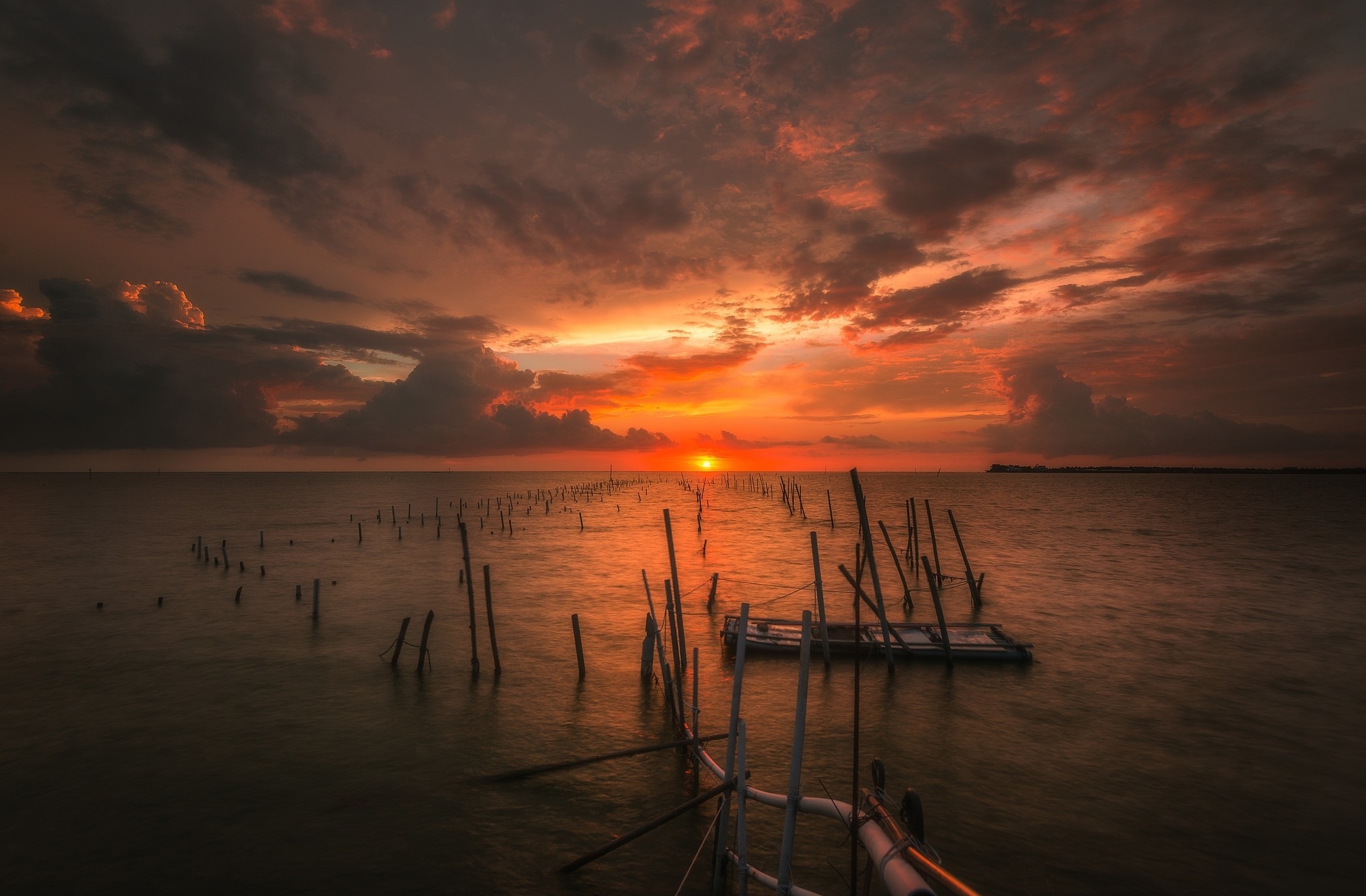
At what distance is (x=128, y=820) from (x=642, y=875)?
9327 mm

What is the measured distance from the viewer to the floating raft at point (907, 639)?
19.8m

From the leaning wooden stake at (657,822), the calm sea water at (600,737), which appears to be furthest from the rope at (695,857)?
the leaning wooden stake at (657,822)

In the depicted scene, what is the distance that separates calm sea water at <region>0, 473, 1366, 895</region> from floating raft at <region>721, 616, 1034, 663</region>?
2.03 feet

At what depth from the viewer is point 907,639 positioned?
2072 cm

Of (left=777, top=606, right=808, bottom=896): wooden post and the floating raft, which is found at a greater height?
(left=777, top=606, right=808, bottom=896): wooden post

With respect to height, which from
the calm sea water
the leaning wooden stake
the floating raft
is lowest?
the calm sea water

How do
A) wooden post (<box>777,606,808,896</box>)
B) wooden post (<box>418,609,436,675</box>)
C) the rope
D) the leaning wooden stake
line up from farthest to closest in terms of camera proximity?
wooden post (<box>418,609,436,675</box>) < the rope < the leaning wooden stake < wooden post (<box>777,606,808,896</box>)

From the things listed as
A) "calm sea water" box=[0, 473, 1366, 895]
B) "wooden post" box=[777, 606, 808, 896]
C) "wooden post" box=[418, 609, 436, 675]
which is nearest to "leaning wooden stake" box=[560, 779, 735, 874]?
"wooden post" box=[777, 606, 808, 896]

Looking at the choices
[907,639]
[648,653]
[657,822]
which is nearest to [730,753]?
[657,822]

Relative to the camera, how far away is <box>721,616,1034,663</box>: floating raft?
19797 mm

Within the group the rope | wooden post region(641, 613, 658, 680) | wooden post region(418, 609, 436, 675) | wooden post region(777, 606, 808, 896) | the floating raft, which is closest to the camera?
wooden post region(777, 606, 808, 896)

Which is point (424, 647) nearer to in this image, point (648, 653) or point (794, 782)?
point (648, 653)

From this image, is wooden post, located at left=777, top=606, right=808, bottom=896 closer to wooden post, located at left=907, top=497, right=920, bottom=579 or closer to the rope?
the rope

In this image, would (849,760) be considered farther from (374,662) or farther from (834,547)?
(834,547)
